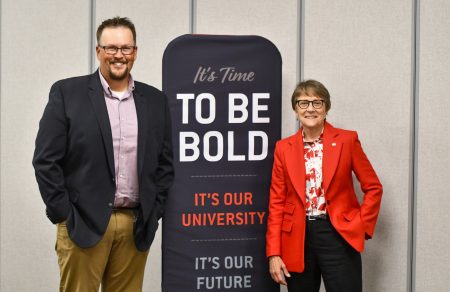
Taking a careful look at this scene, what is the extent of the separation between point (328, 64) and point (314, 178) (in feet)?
2.80

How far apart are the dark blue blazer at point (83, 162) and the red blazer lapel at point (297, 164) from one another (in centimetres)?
65

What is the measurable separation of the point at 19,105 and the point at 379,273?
2210mm

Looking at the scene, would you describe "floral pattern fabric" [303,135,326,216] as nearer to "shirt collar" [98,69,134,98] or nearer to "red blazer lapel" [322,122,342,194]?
"red blazer lapel" [322,122,342,194]

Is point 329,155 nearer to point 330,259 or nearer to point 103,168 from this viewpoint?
point 330,259

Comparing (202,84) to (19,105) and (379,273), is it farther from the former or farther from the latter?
(379,273)

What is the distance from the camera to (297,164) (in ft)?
8.63

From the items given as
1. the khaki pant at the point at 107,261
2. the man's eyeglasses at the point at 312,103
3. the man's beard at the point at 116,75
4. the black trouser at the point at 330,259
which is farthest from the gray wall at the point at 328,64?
the khaki pant at the point at 107,261

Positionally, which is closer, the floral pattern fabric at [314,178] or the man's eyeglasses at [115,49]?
the man's eyeglasses at [115,49]

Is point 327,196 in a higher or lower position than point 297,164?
lower

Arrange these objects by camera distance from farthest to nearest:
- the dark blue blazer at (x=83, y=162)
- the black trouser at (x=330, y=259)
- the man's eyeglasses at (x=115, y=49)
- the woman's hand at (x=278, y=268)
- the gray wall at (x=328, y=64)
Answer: the gray wall at (x=328, y=64) → the woman's hand at (x=278, y=268) → the black trouser at (x=330, y=259) → the man's eyeglasses at (x=115, y=49) → the dark blue blazer at (x=83, y=162)


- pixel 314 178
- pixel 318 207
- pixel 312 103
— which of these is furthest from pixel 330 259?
pixel 312 103

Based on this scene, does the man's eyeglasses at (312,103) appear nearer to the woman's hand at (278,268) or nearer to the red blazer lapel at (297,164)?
the red blazer lapel at (297,164)

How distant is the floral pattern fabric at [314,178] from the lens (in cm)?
Answer: 260

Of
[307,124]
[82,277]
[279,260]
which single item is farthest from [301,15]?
[82,277]
